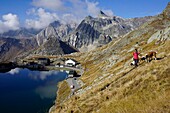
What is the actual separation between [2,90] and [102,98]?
396ft

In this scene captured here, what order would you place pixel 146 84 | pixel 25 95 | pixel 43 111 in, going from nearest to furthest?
pixel 146 84
pixel 43 111
pixel 25 95

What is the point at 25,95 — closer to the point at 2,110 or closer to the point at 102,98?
the point at 2,110

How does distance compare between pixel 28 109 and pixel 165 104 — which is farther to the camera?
pixel 28 109

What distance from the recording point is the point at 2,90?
453ft

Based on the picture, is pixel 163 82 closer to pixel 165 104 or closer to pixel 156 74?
pixel 156 74

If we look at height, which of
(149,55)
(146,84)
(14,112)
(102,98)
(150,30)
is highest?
(150,30)

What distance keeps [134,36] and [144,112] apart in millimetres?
188439

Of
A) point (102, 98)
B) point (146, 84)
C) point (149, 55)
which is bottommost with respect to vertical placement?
point (102, 98)

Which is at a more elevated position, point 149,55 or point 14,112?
point 149,55

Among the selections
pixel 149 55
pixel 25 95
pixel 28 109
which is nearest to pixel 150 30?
pixel 25 95

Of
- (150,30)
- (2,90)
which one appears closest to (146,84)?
(2,90)

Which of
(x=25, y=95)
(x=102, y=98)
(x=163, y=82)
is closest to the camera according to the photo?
(x=163, y=82)

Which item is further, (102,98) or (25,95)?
(25,95)

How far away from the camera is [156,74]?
29.4 meters
